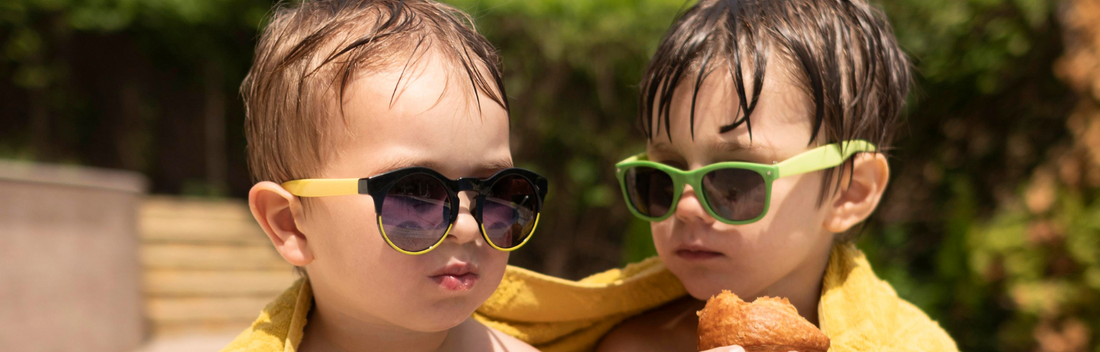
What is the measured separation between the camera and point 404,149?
130 centimetres

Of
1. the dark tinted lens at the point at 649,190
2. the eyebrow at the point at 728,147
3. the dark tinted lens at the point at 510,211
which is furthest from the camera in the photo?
the dark tinted lens at the point at 649,190

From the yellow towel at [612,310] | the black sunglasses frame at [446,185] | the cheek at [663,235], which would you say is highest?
the black sunglasses frame at [446,185]

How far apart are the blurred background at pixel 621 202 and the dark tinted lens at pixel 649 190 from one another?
652 millimetres

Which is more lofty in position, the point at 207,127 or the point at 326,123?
the point at 326,123

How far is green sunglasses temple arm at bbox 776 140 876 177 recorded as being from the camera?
5.28 feet

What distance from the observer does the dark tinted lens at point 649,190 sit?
A: 5.70 ft

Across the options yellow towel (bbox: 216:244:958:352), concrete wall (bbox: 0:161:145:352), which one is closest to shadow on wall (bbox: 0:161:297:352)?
concrete wall (bbox: 0:161:145:352)

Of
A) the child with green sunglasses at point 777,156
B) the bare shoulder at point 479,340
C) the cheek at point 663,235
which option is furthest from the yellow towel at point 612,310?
the cheek at point 663,235

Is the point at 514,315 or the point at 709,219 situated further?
the point at 514,315

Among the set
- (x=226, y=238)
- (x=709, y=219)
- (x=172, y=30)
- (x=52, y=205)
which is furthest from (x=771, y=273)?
(x=172, y=30)

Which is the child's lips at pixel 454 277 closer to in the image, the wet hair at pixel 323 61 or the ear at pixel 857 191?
the wet hair at pixel 323 61

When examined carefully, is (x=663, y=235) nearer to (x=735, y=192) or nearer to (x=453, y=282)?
(x=735, y=192)

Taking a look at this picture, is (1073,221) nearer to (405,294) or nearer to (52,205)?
(405,294)

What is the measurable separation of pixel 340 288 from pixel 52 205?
5278mm
